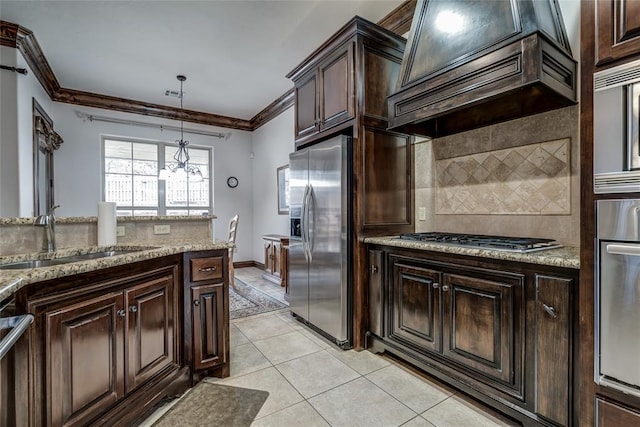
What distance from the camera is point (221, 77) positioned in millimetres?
4508

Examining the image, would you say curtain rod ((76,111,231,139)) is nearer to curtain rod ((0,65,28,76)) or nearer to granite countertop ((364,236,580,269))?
curtain rod ((0,65,28,76))

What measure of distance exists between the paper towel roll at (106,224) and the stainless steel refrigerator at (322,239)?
159 centimetres

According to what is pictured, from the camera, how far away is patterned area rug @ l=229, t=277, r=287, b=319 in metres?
3.68

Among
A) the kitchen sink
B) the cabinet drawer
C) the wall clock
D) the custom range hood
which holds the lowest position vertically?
the cabinet drawer

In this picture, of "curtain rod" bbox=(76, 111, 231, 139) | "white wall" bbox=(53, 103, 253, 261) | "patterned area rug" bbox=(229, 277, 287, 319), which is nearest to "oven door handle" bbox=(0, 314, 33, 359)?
"patterned area rug" bbox=(229, 277, 287, 319)

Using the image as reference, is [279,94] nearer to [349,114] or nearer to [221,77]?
[221,77]

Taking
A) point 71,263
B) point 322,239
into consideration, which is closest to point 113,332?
point 71,263

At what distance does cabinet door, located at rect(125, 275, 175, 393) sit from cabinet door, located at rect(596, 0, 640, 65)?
2467 mm

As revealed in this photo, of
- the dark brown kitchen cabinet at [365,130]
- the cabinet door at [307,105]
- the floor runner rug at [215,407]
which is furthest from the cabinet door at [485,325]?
the cabinet door at [307,105]

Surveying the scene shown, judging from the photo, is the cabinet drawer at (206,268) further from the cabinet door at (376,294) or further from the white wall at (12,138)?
the white wall at (12,138)

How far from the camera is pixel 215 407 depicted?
1.88 meters

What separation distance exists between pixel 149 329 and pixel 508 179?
2.63 m

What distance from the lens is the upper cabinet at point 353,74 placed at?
2.63m

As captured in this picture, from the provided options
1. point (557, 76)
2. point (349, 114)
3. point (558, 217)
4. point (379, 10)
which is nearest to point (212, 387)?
point (349, 114)
